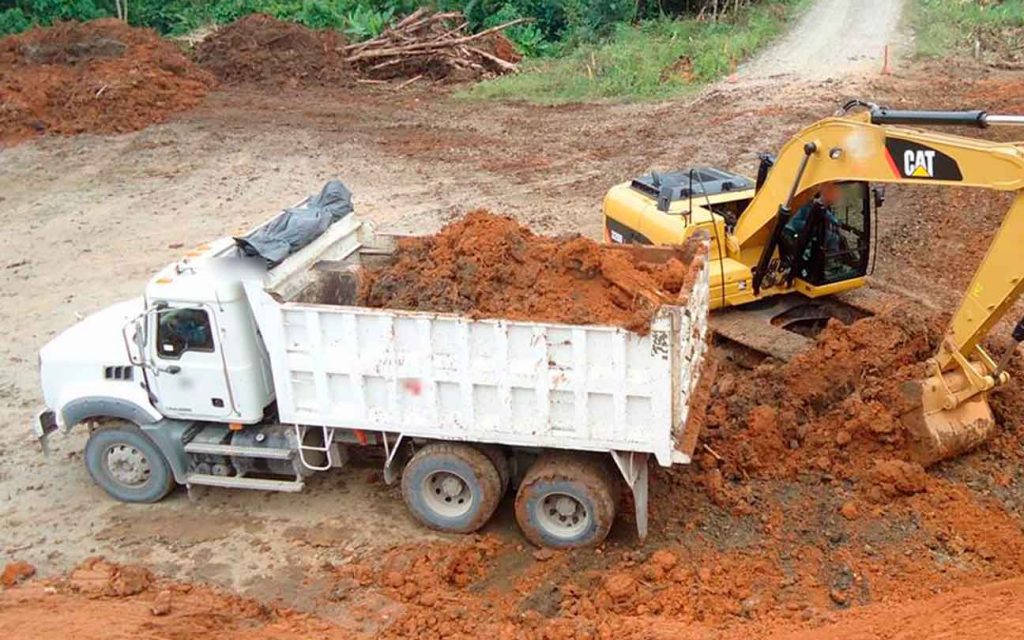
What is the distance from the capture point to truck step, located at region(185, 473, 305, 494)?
32.1 ft

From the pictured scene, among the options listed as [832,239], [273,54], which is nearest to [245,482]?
[832,239]

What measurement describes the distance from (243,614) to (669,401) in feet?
12.8

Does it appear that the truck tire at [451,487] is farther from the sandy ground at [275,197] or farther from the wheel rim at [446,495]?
the sandy ground at [275,197]

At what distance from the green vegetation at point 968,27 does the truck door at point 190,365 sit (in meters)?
23.0

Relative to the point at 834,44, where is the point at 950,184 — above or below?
above

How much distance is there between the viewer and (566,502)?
8.98 meters

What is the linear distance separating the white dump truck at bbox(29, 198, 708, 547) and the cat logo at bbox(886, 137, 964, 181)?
1918mm

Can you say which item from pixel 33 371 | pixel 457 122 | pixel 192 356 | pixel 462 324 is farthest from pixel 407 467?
pixel 457 122

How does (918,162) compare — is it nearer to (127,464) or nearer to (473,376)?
(473,376)

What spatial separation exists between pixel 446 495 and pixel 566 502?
114 cm

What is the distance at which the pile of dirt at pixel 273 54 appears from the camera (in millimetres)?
28281

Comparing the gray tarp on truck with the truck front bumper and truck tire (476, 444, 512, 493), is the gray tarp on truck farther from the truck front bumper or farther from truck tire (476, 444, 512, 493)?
the truck front bumper

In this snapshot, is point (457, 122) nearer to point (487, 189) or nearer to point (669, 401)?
point (487, 189)

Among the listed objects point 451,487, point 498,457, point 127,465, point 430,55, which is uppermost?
point 430,55
